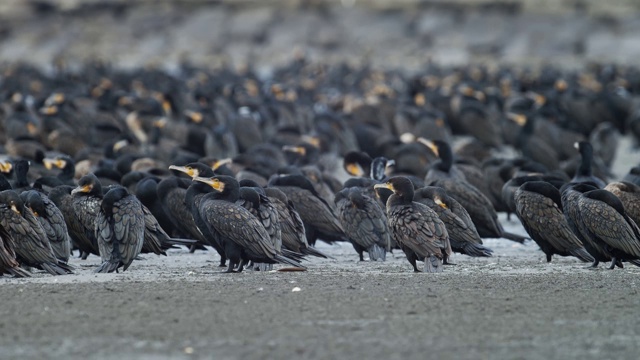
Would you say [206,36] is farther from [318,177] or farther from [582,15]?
[318,177]

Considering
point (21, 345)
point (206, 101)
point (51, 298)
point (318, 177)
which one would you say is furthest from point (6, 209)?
point (206, 101)

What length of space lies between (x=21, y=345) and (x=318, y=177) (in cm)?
882

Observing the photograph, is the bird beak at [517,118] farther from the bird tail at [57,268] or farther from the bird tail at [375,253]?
the bird tail at [57,268]

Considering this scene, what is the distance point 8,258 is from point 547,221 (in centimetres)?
553

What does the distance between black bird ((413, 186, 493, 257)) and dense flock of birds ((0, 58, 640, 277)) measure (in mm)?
15

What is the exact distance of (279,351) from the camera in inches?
312

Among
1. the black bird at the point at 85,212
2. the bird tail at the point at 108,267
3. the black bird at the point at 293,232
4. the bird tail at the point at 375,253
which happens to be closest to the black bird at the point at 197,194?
the black bird at the point at 293,232

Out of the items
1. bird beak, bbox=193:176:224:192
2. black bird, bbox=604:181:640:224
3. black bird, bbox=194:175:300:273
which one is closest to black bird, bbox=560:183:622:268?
black bird, bbox=604:181:640:224

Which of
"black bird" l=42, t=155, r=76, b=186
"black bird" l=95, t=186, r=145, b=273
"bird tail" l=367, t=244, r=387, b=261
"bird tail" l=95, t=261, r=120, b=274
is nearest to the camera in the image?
"bird tail" l=95, t=261, r=120, b=274

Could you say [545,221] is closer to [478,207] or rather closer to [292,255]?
[478,207]

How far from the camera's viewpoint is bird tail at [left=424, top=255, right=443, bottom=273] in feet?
38.4

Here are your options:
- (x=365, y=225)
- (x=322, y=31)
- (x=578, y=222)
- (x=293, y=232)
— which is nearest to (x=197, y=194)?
(x=293, y=232)

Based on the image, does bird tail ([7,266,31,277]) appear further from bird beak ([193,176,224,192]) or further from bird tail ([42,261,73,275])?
bird beak ([193,176,224,192])

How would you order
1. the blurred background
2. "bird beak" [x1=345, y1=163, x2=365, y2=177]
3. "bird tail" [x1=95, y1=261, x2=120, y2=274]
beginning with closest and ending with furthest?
"bird tail" [x1=95, y1=261, x2=120, y2=274] → "bird beak" [x1=345, y1=163, x2=365, y2=177] → the blurred background
